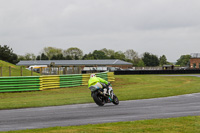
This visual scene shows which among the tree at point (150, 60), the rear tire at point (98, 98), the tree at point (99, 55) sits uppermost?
the tree at point (99, 55)

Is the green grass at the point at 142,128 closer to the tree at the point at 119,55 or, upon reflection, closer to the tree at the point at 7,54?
the tree at the point at 7,54

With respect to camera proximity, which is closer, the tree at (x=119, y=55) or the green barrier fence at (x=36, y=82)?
the green barrier fence at (x=36, y=82)

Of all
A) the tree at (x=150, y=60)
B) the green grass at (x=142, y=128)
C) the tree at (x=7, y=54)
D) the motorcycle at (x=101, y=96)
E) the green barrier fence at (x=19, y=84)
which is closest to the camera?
the green grass at (x=142, y=128)

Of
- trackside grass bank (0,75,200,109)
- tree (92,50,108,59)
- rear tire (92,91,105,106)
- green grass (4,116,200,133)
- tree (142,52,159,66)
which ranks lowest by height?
trackside grass bank (0,75,200,109)

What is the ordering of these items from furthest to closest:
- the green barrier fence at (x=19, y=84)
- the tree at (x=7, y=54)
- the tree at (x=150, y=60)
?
the tree at (x=150, y=60) → the tree at (x=7, y=54) → the green barrier fence at (x=19, y=84)

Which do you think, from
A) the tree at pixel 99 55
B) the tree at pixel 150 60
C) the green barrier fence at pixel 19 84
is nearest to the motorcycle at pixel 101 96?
the green barrier fence at pixel 19 84

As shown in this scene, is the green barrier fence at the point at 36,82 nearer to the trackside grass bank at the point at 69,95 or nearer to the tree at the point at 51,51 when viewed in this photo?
the trackside grass bank at the point at 69,95

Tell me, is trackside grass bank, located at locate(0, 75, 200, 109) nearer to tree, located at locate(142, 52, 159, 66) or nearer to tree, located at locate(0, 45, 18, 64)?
tree, located at locate(0, 45, 18, 64)

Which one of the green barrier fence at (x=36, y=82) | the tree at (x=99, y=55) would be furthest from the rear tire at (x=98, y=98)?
the tree at (x=99, y=55)

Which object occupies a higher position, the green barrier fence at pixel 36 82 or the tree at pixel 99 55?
the tree at pixel 99 55

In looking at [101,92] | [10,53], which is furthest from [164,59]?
[101,92]

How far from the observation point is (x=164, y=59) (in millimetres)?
185625

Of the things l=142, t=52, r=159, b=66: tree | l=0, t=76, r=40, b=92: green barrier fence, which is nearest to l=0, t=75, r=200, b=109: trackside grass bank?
l=0, t=76, r=40, b=92: green barrier fence

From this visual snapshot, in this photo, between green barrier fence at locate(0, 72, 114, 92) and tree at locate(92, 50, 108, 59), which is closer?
green barrier fence at locate(0, 72, 114, 92)
